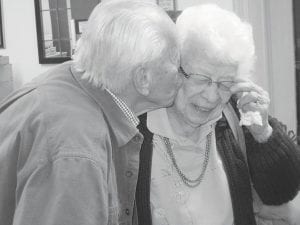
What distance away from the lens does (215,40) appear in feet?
4.43

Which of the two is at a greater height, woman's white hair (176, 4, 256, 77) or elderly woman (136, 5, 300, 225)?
woman's white hair (176, 4, 256, 77)

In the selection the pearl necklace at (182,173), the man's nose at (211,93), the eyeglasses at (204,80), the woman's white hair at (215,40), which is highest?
the woman's white hair at (215,40)

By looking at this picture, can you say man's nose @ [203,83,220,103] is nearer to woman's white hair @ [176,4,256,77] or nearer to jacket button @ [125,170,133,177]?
woman's white hair @ [176,4,256,77]

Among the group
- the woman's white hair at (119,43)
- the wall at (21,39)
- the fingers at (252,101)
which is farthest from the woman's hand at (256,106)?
the wall at (21,39)

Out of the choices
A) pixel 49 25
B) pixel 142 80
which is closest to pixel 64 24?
pixel 49 25

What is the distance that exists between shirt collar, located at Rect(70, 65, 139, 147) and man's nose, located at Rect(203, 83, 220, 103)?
1.27 feet

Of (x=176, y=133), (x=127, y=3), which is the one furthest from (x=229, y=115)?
(x=127, y=3)

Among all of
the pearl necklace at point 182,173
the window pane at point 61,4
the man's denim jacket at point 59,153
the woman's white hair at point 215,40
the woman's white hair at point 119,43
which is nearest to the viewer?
the man's denim jacket at point 59,153

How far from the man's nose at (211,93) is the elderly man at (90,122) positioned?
21cm

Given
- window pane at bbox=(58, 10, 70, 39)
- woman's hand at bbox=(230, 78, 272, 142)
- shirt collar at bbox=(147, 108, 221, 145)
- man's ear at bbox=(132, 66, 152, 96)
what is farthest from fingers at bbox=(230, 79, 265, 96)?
window pane at bbox=(58, 10, 70, 39)

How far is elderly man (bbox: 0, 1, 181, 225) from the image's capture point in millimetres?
852

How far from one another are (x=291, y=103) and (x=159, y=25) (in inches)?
64.6

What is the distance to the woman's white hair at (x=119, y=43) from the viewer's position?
1.01 metres

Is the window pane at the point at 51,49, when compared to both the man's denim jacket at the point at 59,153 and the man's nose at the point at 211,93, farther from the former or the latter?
the man's denim jacket at the point at 59,153
